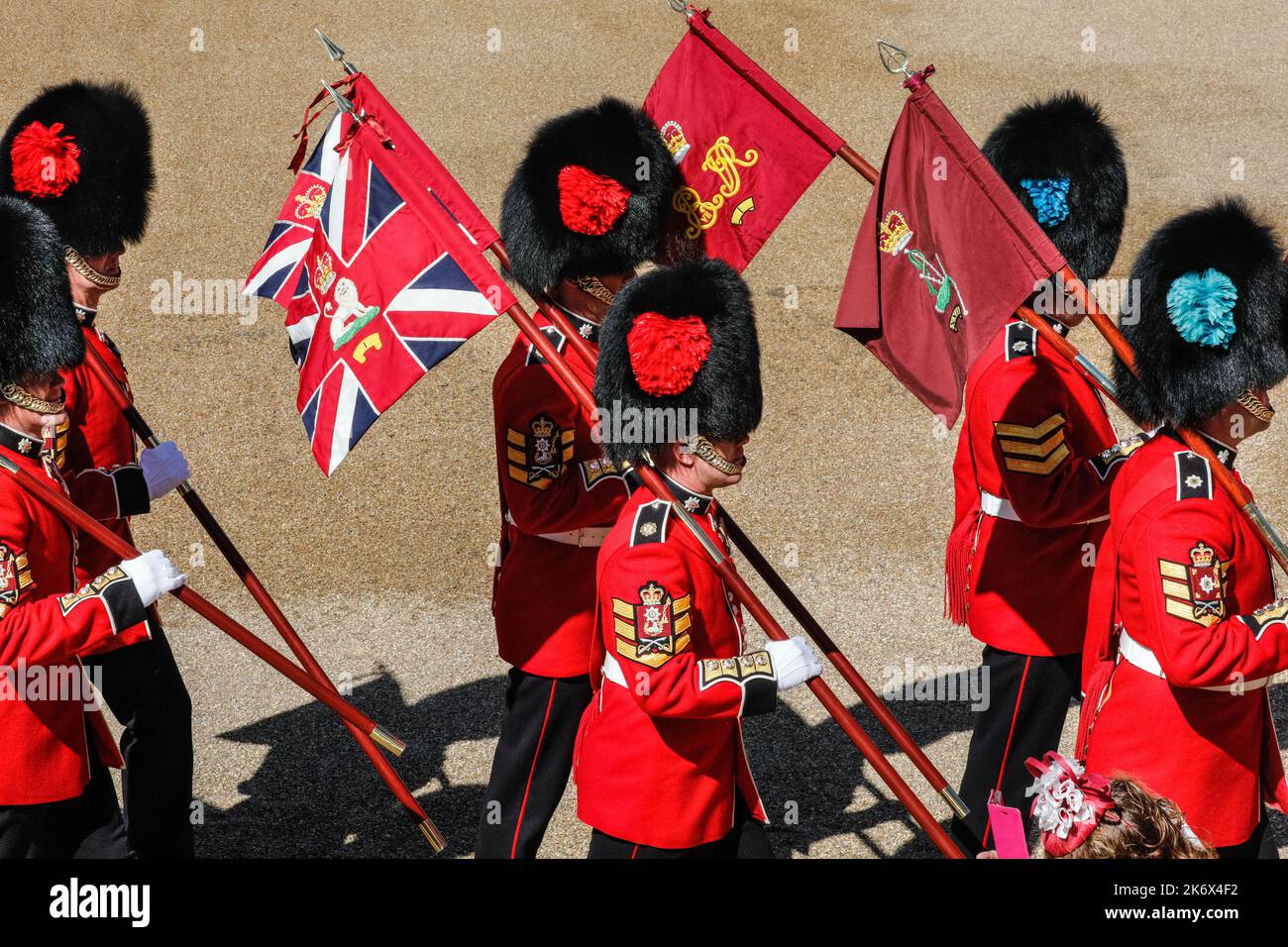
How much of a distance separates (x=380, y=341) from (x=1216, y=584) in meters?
2.06

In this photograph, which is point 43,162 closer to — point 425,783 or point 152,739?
point 152,739

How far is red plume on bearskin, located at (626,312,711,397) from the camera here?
11.5ft

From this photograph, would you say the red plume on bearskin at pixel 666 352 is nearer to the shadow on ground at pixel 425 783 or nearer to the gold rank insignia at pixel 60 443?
the gold rank insignia at pixel 60 443

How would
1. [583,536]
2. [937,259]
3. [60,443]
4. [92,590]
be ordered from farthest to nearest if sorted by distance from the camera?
1. [583,536]
2. [60,443]
3. [937,259]
4. [92,590]

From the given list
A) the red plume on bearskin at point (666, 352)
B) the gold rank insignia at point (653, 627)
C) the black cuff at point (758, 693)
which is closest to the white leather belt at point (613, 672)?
the gold rank insignia at point (653, 627)

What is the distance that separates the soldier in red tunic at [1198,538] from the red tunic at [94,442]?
2701 mm

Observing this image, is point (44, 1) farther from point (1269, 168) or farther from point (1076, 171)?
point (1076, 171)

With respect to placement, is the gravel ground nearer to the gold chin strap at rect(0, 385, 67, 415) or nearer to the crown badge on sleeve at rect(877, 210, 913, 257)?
the gold chin strap at rect(0, 385, 67, 415)

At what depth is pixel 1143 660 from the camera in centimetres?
371

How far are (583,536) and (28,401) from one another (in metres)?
1.49

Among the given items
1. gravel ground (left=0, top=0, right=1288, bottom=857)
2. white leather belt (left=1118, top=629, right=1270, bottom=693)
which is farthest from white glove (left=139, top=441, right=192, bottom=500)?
white leather belt (left=1118, top=629, right=1270, bottom=693)

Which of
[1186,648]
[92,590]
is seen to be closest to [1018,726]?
[1186,648]

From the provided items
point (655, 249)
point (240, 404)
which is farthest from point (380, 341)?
point (240, 404)

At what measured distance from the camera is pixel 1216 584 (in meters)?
3.46
